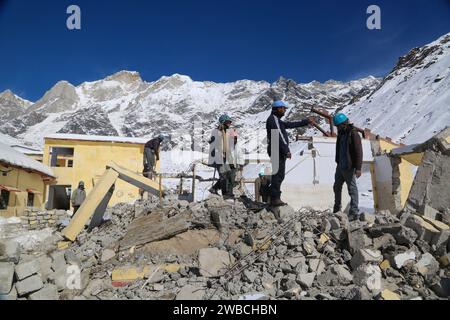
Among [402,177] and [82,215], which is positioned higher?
[402,177]

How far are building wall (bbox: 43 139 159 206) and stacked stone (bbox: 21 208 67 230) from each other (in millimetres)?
5485

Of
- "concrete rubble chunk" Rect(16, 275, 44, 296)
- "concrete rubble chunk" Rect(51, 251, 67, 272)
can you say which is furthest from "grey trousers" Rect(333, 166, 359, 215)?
"concrete rubble chunk" Rect(16, 275, 44, 296)

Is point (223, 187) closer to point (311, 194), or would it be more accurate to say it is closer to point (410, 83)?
point (311, 194)

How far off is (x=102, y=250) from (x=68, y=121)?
200 meters

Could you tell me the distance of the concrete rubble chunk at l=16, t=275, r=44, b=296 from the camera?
3.54 m

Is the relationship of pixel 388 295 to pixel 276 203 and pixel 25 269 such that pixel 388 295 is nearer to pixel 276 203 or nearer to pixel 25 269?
pixel 276 203

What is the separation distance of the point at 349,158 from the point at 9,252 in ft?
15.9

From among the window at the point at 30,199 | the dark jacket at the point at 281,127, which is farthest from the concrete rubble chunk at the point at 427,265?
the window at the point at 30,199

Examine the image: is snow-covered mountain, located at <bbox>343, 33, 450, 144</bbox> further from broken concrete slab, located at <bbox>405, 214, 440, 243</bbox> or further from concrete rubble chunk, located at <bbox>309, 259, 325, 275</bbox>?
concrete rubble chunk, located at <bbox>309, 259, 325, 275</bbox>

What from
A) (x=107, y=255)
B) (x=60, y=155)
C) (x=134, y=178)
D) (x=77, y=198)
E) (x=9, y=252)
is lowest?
(x=107, y=255)

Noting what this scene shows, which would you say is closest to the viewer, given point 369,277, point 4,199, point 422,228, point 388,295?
point 388,295

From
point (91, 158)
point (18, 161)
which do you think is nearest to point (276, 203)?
point (18, 161)

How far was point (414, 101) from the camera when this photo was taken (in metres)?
64.0

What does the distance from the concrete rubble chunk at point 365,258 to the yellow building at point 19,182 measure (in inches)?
572
